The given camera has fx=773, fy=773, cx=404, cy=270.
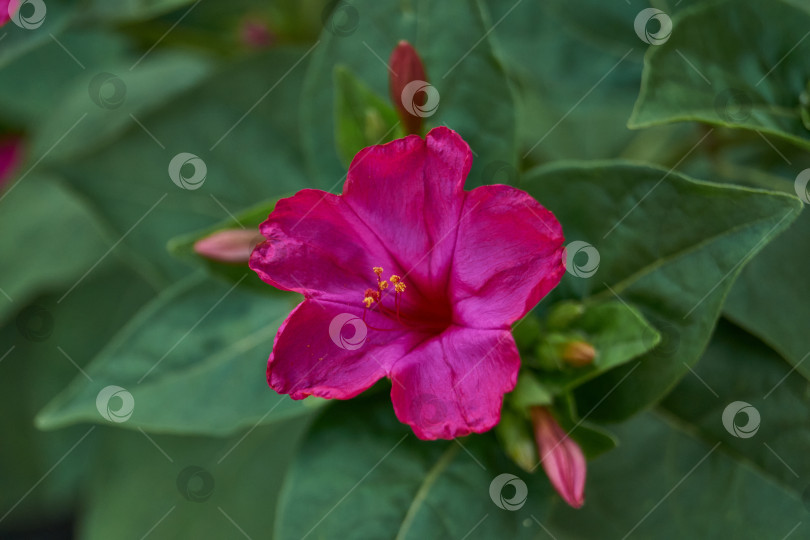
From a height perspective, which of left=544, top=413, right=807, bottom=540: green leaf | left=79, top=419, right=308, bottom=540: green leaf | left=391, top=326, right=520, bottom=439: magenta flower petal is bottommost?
left=544, top=413, right=807, bottom=540: green leaf

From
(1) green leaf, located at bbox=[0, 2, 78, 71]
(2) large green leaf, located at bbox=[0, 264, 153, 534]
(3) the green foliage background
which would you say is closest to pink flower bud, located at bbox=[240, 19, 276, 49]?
(3) the green foliage background

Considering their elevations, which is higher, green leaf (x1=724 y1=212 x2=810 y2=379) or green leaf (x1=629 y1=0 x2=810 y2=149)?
green leaf (x1=629 y1=0 x2=810 y2=149)

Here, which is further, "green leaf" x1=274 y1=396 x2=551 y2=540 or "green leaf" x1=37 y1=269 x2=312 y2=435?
"green leaf" x1=37 y1=269 x2=312 y2=435

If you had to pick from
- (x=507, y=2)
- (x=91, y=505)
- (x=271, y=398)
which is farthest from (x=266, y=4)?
(x=91, y=505)

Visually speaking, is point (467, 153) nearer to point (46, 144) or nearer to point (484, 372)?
point (484, 372)

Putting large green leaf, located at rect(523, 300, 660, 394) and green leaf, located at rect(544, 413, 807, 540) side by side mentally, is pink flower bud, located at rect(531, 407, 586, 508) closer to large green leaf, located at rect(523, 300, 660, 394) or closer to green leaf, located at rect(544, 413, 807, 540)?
large green leaf, located at rect(523, 300, 660, 394)

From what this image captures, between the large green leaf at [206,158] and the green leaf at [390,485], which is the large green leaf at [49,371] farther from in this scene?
the green leaf at [390,485]

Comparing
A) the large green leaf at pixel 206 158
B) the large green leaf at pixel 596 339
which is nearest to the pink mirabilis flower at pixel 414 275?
the large green leaf at pixel 596 339
